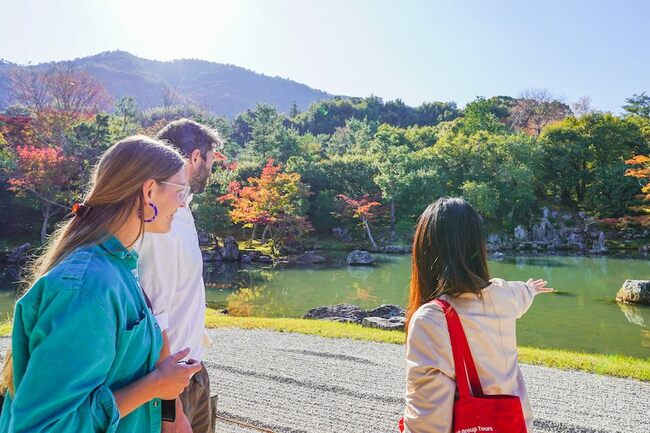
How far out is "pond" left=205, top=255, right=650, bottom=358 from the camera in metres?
8.03

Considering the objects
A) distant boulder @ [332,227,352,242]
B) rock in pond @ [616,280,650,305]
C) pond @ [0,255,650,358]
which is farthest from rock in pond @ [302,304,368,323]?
distant boulder @ [332,227,352,242]

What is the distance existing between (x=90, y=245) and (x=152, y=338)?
241 mm

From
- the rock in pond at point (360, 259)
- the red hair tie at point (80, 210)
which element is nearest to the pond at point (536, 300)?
the rock in pond at point (360, 259)

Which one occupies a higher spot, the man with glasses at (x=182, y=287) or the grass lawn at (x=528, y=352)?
the man with glasses at (x=182, y=287)

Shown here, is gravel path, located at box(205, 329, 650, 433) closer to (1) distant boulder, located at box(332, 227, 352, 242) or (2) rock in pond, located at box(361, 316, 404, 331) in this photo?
(2) rock in pond, located at box(361, 316, 404, 331)

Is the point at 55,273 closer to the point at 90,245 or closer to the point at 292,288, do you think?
the point at 90,245

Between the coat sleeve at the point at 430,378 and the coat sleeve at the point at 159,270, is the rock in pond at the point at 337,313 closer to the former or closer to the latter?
the coat sleeve at the point at 159,270

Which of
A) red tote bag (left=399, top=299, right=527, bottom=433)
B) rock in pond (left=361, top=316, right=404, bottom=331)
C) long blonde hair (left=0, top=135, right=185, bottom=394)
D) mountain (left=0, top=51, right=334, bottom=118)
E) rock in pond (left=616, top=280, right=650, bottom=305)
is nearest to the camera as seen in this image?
long blonde hair (left=0, top=135, right=185, bottom=394)

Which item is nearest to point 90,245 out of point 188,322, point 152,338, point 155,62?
point 152,338

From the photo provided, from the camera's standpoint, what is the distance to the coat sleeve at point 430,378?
1358 millimetres

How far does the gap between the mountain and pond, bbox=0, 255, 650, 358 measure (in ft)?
283

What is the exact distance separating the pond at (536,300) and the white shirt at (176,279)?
6885mm

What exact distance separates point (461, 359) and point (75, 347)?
966mm

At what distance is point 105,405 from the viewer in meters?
0.93
